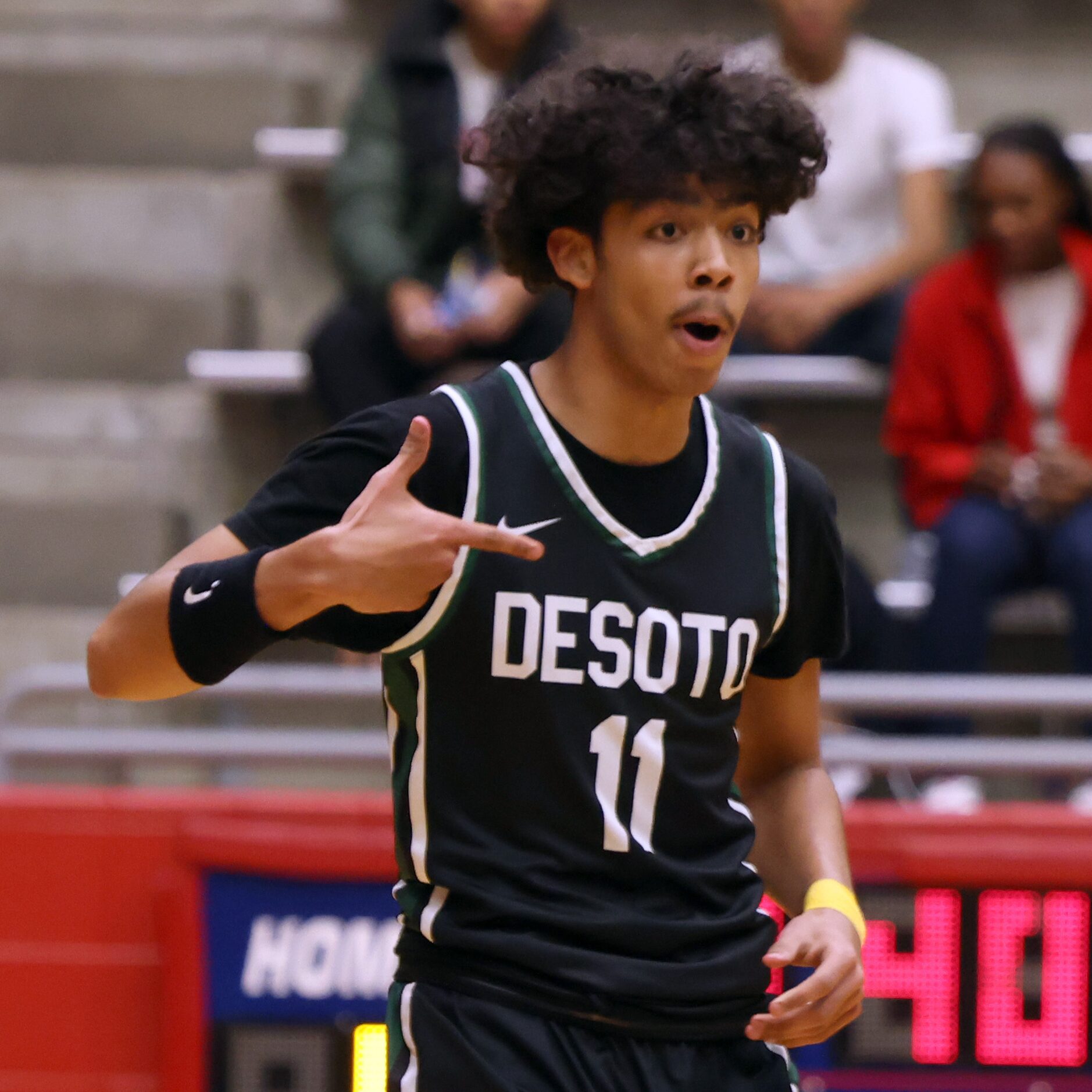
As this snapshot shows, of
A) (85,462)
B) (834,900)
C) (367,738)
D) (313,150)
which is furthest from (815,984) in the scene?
(313,150)

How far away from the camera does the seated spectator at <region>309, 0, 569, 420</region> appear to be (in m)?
5.37

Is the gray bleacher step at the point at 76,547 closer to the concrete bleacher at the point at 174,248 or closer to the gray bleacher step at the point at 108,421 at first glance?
the concrete bleacher at the point at 174,248

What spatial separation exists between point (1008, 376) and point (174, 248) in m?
3.06

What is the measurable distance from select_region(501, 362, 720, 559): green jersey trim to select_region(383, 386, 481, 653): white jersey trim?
81 mm

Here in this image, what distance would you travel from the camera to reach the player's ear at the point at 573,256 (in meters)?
2.17

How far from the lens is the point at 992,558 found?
4875 mm

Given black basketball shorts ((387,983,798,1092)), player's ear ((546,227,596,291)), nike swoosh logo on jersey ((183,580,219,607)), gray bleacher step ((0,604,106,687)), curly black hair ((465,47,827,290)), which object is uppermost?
curly black hair ((465,47,827,290))

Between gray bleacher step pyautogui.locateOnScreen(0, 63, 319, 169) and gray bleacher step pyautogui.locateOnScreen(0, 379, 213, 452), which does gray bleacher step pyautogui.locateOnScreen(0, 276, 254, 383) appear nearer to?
gray bleacher step pyautogui.locateOnScreen(0, 379, 213, 452)

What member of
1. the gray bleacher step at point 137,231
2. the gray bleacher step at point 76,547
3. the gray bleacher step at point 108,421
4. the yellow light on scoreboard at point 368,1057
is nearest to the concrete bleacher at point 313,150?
the gray bleacher step at point 137,231

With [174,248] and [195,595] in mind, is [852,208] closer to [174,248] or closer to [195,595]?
[174,248]

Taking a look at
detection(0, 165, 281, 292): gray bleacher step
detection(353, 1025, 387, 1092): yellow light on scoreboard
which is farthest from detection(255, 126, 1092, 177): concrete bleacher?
detection(353, 1025, 387, 1092): yellow light on scoreboard

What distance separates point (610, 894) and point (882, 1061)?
1680mm

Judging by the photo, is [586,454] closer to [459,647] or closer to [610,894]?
[459,647]

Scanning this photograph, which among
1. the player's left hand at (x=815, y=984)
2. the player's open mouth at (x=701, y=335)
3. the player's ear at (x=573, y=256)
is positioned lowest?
the player's left hand at (x=815, y=984)
